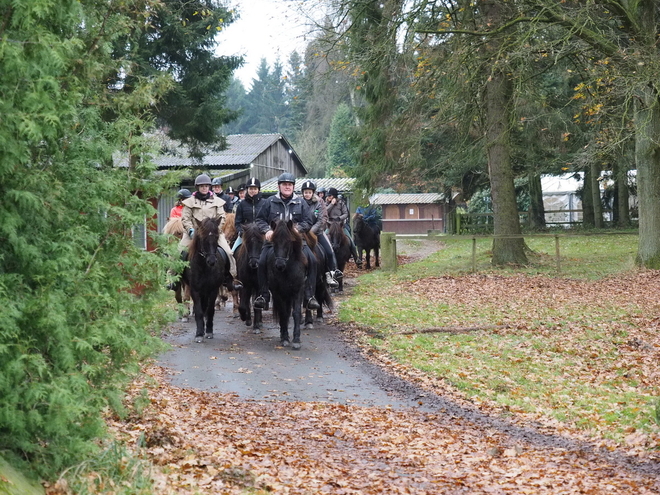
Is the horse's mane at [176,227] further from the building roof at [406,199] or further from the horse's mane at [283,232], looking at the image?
the building roof at [406,199]

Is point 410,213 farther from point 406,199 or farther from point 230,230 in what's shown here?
point 230,230

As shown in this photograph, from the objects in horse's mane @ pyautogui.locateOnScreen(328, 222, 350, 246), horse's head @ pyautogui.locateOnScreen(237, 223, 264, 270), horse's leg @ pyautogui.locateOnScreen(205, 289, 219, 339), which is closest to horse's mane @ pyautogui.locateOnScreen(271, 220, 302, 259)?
horse's head @ pyautogui.locateOnScreen(237, 223, 264, 270)

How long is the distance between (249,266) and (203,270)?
1051 millimetres

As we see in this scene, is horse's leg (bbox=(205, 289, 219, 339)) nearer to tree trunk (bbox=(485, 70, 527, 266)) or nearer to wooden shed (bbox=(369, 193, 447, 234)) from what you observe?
tree trunk (bbox=(485, 70, 527, 266))

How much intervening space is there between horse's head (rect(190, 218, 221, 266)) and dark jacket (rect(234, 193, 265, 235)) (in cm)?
244

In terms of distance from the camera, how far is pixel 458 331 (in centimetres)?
1430

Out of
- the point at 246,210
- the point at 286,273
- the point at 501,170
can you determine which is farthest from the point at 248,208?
the point at 501,170

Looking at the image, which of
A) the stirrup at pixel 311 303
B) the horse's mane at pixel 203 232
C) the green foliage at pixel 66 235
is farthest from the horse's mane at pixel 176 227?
the green foliage at pixel 66 235

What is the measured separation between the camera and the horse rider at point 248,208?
16.2 meters

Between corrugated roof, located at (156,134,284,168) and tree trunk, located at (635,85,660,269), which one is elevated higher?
corrugated roof, located at (156,134,284,168)

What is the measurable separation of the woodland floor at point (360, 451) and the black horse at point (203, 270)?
14.1 ft

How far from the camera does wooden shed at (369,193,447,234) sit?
6359cm

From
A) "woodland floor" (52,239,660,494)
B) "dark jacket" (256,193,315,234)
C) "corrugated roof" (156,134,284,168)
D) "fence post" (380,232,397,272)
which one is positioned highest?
"corrugated roof" (156,134,284,168)

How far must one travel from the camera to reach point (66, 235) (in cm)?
527
